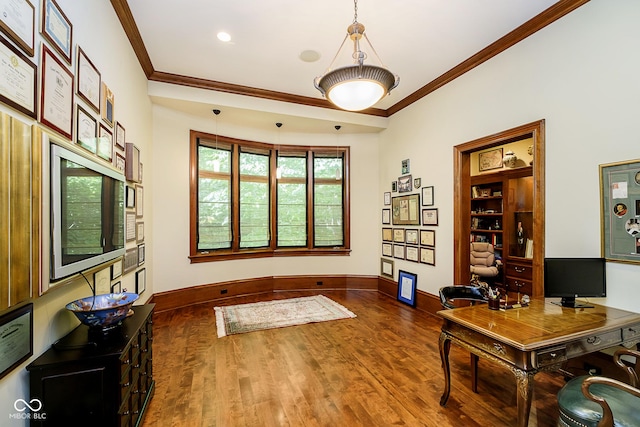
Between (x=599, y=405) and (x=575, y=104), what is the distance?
98.9 inches

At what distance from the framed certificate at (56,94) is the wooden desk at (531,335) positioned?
2860 mm

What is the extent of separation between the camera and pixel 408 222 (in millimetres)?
5043

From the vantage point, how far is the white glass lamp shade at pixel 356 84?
2.33 metres

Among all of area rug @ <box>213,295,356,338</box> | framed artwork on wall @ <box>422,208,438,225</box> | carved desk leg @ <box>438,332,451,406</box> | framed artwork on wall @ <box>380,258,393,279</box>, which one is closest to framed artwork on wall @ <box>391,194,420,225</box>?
framed artwork on wall @ <box>422,208,438,225</box>

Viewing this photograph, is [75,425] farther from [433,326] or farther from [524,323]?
[433,326]

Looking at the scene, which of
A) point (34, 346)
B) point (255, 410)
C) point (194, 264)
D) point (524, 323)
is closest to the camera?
point (34, 346)

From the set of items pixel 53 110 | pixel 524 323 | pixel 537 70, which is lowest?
pixel 524 323

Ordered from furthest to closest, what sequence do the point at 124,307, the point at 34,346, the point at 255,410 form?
the point at 255,410
the point at 124,307
the point at 34,346

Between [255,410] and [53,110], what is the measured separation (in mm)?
2417

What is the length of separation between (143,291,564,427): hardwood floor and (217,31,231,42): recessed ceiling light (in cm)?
352

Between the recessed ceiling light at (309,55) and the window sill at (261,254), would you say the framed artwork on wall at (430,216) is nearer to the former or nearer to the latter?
the window sill at (261,254)

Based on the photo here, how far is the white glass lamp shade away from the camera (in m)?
2.33

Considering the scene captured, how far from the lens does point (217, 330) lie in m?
3.85

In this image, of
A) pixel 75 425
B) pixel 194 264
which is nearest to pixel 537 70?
pixel 75 425
